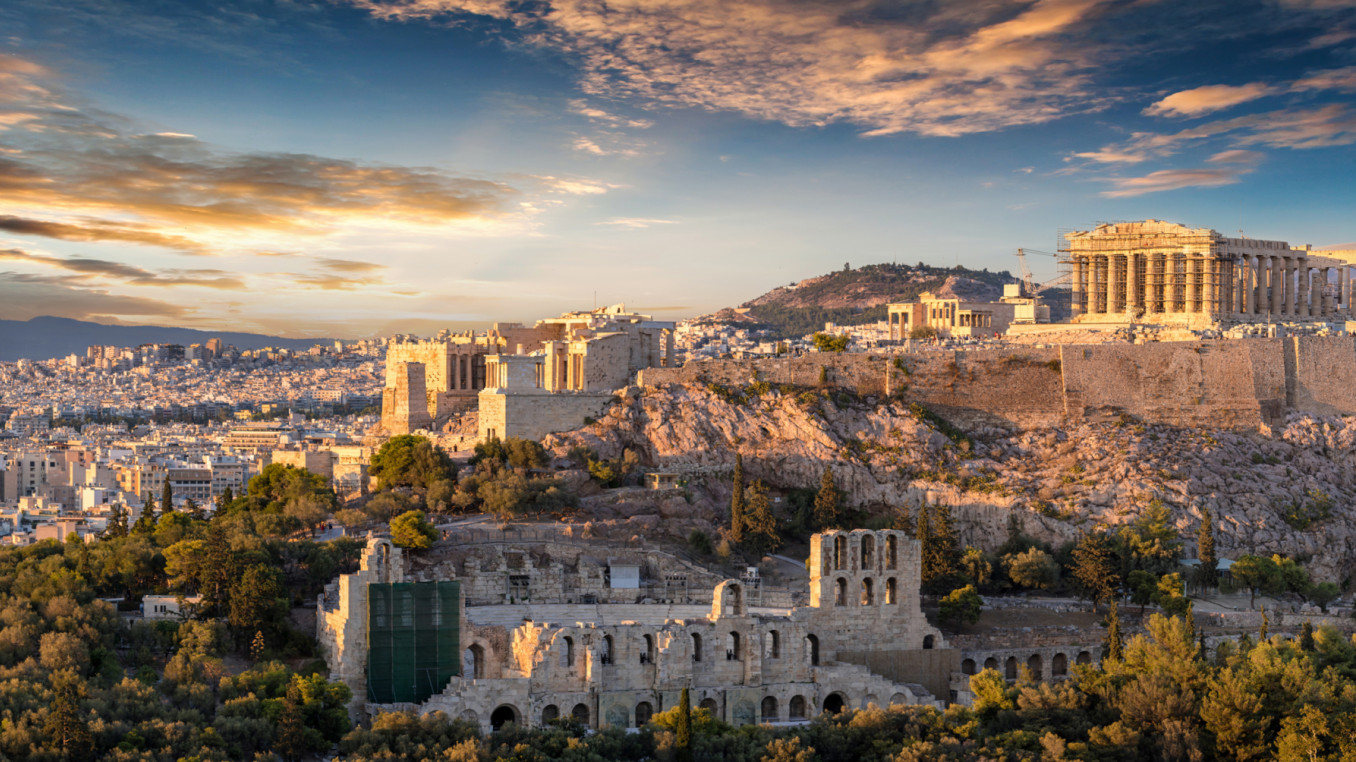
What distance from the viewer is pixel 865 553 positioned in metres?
35.7

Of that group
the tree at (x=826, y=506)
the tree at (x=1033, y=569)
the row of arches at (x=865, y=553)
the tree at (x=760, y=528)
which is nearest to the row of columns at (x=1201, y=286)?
the tree at (x=1033, y=569)

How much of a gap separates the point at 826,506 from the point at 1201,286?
27706mm

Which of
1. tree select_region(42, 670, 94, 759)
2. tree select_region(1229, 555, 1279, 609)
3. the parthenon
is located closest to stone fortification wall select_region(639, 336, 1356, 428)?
the parthenon

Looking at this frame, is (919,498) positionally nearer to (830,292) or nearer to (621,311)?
(621,311)

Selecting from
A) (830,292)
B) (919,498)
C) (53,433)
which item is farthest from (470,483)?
(53,433)

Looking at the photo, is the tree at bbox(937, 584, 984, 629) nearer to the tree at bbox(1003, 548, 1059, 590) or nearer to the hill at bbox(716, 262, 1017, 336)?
the tree at bbox(1003, 548, 1059, 590)

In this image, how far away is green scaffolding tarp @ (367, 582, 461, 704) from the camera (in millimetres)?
31906

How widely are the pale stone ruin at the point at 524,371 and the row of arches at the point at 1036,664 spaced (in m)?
20.7

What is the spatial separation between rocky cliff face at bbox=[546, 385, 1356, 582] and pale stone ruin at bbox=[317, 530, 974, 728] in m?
11.2

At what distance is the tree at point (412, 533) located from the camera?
3847 centimetres

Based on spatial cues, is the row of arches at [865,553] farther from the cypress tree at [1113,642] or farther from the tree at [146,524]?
the tree at [146,524]

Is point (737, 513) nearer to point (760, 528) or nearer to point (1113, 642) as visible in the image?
point (760, 528)

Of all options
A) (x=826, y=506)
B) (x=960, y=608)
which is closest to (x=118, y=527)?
(x=826, y=506)

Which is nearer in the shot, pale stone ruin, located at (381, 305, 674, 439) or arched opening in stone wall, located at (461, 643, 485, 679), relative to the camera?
arched opening in stone wall, located at (461, 643, 485, 679)
